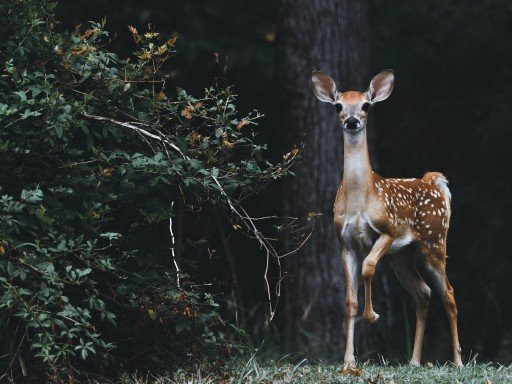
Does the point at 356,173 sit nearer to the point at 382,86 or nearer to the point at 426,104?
the point at 382,86

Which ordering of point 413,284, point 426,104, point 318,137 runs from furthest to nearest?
1. point 426,104
2. point 318,137
3. point 413,284

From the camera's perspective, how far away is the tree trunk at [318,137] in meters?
9.99

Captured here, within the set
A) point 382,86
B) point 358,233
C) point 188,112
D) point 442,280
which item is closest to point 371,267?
point 358,233

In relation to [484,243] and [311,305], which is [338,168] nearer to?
[311,305]

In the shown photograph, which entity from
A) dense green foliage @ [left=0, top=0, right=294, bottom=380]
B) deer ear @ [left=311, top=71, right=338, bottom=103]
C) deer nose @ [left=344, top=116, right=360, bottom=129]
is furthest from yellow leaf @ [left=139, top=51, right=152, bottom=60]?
deer nose @ [left=344, top=116, right=360, bottom=129]

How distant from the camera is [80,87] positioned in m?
7.26

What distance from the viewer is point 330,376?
6.92 m

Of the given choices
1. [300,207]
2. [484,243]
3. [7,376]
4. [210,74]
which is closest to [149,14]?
[210,74]

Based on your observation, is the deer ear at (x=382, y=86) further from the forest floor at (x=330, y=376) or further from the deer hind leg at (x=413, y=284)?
the forest floor at (x=330, y=376)

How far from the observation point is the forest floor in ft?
22.4

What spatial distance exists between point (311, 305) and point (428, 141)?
5.12 meters

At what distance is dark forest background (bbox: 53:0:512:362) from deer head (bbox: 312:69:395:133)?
11.8 ft

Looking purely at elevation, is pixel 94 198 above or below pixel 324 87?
below

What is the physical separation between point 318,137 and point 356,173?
8.44ft
